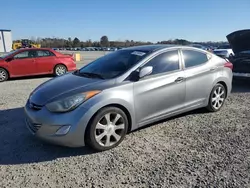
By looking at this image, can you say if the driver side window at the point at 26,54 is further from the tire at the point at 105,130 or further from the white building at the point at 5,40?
the white building at the point at 5,40

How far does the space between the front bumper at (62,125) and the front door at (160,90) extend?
0.93 m

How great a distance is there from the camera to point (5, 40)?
156ft

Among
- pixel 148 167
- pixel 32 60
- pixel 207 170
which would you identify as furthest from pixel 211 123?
pixel 32 60

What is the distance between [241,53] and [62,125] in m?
7.00

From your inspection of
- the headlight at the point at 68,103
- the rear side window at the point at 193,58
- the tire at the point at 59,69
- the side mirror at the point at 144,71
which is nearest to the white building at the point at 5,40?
the tire at the point at 59,69

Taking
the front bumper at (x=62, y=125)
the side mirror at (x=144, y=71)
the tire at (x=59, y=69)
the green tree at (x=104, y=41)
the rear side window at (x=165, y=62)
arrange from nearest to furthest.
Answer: the front bumper at (x=62, y=125)
the side mirror at (x=144, y=71)
the rear side window at (x=165, y=62)
the tire at (x=59, y=69)
the green tree at (x=104, y=41)

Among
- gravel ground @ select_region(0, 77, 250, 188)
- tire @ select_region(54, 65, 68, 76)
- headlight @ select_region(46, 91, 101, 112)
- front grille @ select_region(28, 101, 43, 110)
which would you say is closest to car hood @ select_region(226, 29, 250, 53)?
gravel ground @ select_region(0, 77, 250, 188)

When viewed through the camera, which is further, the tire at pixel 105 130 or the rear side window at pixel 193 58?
the rear side window at pixel 193 58

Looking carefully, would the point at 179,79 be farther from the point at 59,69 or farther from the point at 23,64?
the point at 23,64

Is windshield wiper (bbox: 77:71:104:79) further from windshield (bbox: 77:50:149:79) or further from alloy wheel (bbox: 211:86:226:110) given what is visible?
alloy wheel (bbox: 211:86:226:110)

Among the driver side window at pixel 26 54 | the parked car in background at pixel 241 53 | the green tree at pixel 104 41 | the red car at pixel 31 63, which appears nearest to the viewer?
the parked car in background at pixel 241 53

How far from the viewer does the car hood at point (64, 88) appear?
3.41 m

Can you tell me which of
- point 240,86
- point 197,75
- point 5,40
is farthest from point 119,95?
point 5,40

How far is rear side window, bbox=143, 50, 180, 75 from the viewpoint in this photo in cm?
404
